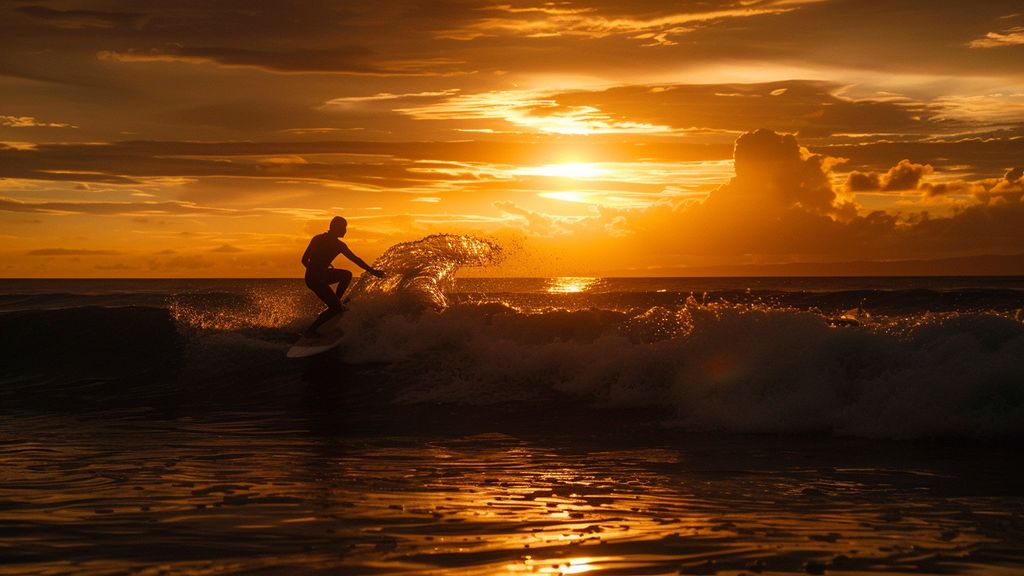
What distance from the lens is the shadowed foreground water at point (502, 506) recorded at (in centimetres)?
564

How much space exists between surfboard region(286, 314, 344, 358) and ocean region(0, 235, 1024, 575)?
18cm

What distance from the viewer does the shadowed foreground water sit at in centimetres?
564

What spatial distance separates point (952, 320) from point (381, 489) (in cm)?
885

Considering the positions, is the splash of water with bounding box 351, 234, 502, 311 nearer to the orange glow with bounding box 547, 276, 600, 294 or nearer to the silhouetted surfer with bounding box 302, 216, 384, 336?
the silhouetted surfer with bounding box 302, 216, 384, 336

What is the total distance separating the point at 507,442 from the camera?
10.9 meters

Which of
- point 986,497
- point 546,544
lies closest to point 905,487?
point 986,497

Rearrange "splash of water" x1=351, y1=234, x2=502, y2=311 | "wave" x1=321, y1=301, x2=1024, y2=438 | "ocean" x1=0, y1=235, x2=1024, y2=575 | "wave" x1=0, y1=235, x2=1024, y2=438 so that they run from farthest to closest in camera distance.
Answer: "splash of water" x1=351, y1=234, x2=502, y2=311
"wave" x1=0, y1=235, x2=1024, y2=438
"wave" x1=321, y1=301, x2=1024, y2=438
"ocean" x1=0, y1=235, x2=1024, y2=575

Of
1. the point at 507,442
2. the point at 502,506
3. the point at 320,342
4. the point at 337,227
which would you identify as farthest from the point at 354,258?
the point at 502,506

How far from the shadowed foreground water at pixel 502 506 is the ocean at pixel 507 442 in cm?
3

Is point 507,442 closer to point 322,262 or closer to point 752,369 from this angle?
point 752,369

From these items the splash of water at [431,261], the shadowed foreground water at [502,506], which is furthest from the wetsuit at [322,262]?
the shadowed foreground water at [502,506]

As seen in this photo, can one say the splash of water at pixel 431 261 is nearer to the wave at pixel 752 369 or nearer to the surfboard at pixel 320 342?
the surfboard at pixel 320 342

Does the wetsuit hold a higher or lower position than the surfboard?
higher

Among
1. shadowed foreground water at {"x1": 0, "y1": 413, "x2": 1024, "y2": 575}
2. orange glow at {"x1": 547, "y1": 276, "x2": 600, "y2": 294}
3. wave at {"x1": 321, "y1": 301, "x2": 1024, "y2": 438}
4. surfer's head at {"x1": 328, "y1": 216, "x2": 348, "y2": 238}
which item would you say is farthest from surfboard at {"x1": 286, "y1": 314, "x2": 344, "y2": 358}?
orange glow at {"x1": 547, "y1": 276, "x2": 600, "y2": 294}
